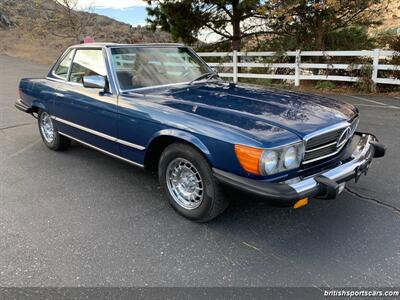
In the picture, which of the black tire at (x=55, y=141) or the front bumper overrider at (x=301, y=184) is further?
the black tire at (x=55, y=141)

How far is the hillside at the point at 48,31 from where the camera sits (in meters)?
19.1

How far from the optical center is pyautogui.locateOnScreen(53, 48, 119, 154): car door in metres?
4.03

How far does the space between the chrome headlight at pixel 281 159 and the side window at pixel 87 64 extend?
2.29 metres

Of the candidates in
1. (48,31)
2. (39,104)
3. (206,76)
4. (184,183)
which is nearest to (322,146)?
(184,183)

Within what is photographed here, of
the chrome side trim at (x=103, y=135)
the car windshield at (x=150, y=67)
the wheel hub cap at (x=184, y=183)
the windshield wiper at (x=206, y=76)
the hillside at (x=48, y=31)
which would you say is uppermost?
the hillside at (x=48, y=31)

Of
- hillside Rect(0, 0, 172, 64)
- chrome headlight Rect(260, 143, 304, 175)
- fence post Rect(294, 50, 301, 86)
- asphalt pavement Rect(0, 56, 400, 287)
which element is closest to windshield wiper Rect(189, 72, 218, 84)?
asphalt pavement Rect(0, 56, 400, 287)

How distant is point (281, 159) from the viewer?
287 centimetres

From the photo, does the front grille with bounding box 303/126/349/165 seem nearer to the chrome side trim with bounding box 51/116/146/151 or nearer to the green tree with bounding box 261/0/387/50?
the chrome side trim with bounding box 51/116/146/151

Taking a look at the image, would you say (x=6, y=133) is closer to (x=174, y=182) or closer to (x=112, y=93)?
(x=112, y=93)

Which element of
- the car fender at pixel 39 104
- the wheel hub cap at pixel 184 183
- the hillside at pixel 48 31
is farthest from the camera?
the hillside at pixel 48 31

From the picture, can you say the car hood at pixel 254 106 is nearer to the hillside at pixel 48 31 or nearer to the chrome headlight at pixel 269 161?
the chrome headlight at pixel 269 161

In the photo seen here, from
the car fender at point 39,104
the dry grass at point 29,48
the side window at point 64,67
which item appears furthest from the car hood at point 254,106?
the dry grass at point 29,48

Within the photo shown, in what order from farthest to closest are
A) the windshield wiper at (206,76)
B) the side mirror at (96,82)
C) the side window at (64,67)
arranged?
1. the side window at (64,67)
2. the windshield wiper at (206,76)
3. the side mirror at (96,82)

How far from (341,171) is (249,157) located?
89 cm
